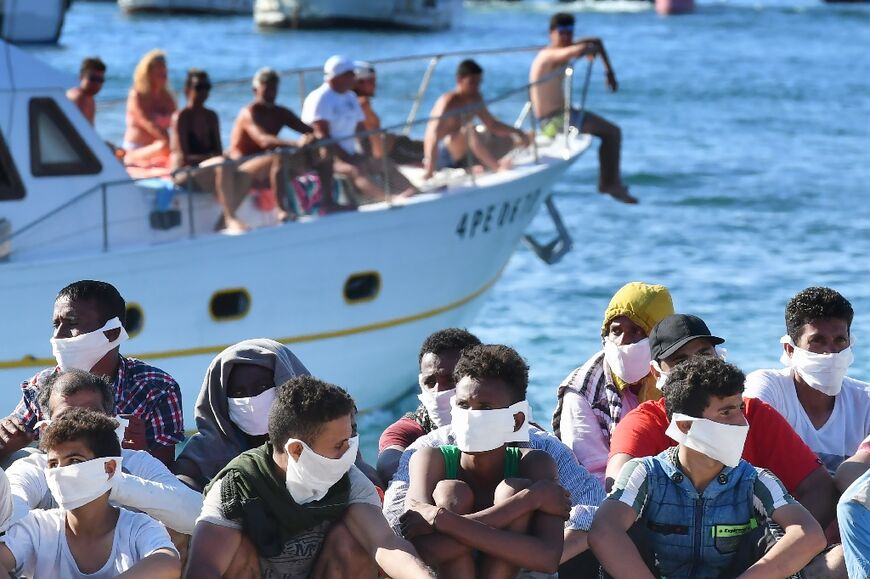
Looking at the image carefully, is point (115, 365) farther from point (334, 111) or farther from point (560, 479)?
point (334, 111)

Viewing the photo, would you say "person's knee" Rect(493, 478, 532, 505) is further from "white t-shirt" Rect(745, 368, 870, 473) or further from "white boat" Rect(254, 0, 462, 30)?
"white boat" Rect(254, 0, 462, 30)

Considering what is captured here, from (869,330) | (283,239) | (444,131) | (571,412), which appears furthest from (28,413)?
(869,330)

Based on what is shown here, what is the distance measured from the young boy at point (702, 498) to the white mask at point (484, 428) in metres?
0.41

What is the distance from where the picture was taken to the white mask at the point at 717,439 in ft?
17.5

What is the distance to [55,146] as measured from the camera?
11188mm

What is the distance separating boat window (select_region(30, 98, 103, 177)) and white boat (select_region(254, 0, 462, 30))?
57006 millimetres

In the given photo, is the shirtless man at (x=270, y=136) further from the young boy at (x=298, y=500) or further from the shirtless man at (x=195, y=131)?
the young boy at (x=298, y=500)

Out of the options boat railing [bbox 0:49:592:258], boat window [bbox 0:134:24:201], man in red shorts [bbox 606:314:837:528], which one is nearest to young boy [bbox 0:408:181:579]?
man in red shorts [bbox 606:314:837:528]

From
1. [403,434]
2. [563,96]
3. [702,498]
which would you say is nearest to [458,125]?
[563,96]

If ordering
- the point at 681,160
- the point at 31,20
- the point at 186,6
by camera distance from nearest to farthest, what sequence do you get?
the point at 681,160 < the point at 31,20 < the point at 186,6

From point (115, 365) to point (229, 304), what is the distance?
222 inches

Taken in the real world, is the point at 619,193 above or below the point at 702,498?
below

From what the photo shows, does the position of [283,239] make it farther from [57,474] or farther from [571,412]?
[57,474]

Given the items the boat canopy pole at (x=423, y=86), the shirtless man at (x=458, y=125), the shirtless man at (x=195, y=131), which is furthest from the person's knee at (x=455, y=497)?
the boat canopy pole at (x=423, y=86)
